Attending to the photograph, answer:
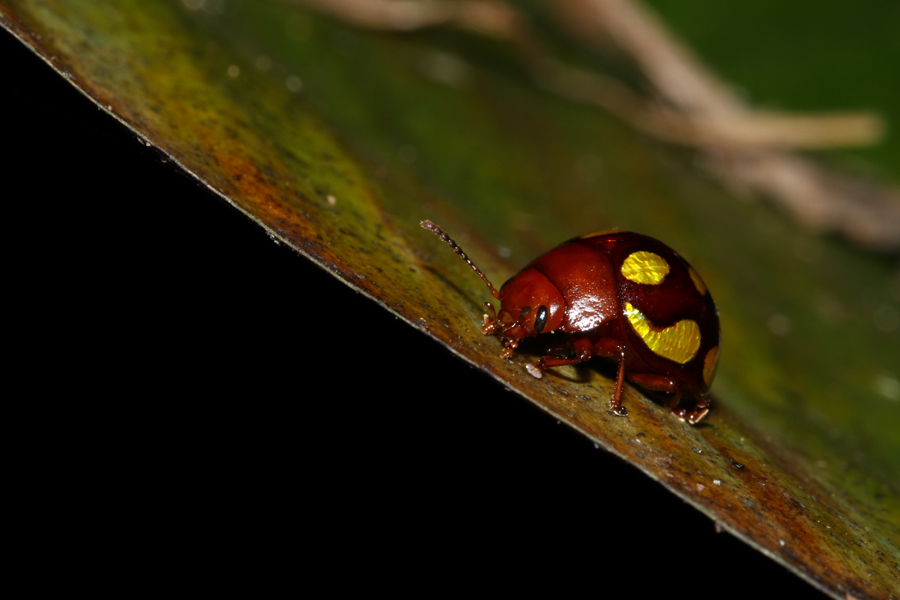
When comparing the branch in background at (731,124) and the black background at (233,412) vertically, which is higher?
the branch in background at (731,124)

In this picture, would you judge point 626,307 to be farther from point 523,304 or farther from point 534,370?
point 534,370

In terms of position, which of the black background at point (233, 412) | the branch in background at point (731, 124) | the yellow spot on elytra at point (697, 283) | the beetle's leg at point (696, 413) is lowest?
the black background at point (233, 412)

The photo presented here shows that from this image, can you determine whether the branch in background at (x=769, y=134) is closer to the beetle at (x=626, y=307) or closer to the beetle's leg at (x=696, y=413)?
the beetle at (x=626, y=307)

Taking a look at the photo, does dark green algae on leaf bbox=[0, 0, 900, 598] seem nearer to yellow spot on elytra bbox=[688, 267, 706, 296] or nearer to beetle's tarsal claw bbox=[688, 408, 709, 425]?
beetle's tarsal claw bbox=[688, 408, 709, 425]

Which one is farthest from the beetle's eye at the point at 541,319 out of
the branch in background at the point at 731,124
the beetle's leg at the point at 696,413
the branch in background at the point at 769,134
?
the branch in background at the point at 769,134

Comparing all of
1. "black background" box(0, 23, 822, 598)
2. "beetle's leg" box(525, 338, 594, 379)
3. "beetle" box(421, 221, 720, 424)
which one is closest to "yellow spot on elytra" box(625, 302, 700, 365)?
"beetle" box(421, 221, 720, 424)

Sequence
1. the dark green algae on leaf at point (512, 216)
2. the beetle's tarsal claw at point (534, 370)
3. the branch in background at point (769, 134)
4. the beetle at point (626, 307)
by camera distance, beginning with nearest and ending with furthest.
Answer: the dark green algae on leaf at point (512, 216) < the beetle's tarsal claw at point (534, 370) < the beetle at point (626, 307) < the branch in background at point (769, 134)
